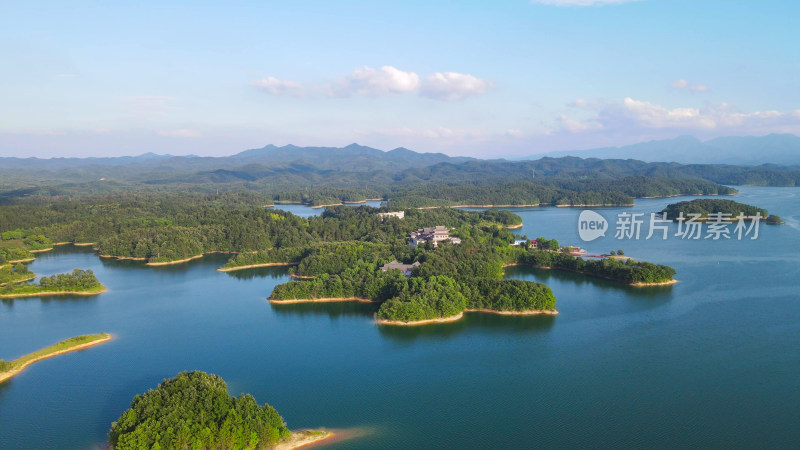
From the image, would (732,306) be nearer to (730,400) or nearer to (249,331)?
(730,400)

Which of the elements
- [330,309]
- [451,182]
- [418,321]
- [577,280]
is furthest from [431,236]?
[451,182]

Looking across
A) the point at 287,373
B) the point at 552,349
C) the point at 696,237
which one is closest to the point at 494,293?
the point at 552,349

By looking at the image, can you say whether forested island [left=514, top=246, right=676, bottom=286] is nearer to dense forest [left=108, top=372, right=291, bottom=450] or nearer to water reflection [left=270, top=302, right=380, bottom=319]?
water reflection [left=270, top=302, right=380, bottom=319]

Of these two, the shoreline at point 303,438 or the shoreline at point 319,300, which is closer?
the shoreline at point 303,438

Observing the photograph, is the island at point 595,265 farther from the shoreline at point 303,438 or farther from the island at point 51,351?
the island at point 51,351

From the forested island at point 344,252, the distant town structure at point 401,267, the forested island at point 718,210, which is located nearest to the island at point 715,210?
the forested island at point 718,210

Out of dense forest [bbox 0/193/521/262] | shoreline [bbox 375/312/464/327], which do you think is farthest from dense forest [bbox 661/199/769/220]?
shoreline [bbox 375/312/464/327]

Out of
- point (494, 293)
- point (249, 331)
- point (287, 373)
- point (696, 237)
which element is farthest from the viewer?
point (696, 237)
